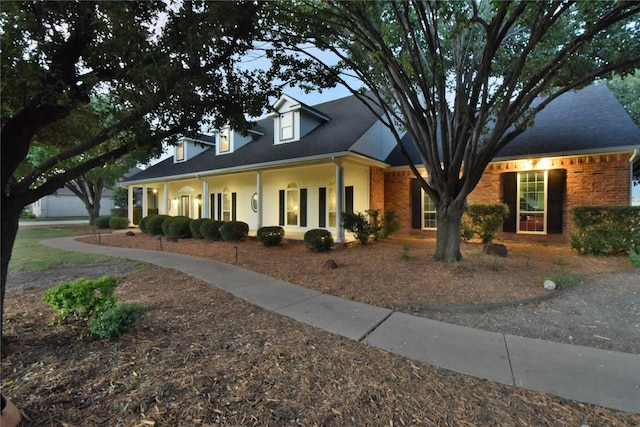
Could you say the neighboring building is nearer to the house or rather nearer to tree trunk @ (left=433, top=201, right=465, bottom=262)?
the house

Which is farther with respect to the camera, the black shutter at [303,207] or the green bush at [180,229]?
the black shutter at [303,207]

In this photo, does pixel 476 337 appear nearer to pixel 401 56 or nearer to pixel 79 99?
pixel 79 99

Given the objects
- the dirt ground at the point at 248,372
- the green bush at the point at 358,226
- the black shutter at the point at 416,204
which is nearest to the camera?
the dirt ground at the point at 248,372

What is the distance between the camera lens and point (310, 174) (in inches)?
520

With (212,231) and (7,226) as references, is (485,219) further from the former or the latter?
(7,226)

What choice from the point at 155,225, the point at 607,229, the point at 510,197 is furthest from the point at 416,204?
the point at 155,225

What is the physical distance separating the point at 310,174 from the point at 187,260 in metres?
6.75

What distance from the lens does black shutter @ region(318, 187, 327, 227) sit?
1275 centimetres

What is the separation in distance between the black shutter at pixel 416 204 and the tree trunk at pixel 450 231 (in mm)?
5099

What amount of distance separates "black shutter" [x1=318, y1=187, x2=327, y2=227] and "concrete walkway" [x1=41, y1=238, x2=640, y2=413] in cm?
770

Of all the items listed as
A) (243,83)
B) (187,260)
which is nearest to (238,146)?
(187,260)

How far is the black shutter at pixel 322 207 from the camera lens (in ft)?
41.8

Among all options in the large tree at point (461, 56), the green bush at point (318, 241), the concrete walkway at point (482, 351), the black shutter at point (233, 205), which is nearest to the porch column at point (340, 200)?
the green bush at point (318, 241)

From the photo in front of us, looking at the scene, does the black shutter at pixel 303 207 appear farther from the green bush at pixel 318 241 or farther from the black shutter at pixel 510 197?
the black shutter at pixel 510 197
